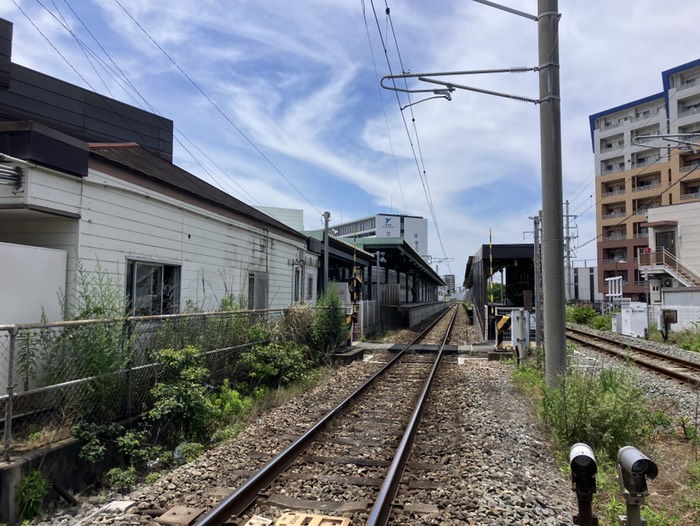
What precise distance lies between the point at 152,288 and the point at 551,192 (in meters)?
7.17

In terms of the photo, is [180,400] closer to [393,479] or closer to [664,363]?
[393,479]

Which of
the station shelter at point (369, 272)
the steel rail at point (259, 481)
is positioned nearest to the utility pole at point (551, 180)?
the steel rail at point (259, 481)

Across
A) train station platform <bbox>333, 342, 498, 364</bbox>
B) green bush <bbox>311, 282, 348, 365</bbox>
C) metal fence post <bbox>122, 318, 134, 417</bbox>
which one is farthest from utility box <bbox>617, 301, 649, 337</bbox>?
metal fence post <bbox>122, 318, 134, 417</bbox>

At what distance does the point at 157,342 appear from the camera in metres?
7.27

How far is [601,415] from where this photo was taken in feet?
18.2

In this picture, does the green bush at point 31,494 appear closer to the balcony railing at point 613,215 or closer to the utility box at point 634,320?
the utility box at point 634,320

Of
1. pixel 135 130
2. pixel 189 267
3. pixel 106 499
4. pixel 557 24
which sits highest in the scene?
pixel 135 130

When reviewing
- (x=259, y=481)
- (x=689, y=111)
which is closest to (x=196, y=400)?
(x=259, y=481)

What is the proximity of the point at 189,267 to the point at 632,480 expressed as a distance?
8593mm

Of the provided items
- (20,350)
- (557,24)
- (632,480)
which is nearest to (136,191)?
(20,350)

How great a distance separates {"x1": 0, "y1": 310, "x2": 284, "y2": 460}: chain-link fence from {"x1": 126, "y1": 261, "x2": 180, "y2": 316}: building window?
1.64 metres

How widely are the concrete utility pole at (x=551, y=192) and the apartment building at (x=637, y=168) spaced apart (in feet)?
160

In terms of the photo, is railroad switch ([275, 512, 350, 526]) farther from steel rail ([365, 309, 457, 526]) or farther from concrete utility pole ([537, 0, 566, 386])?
concrete utility pole ([537, 0, 566, 386])

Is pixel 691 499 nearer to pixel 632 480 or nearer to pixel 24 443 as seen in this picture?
pixel 632 480
